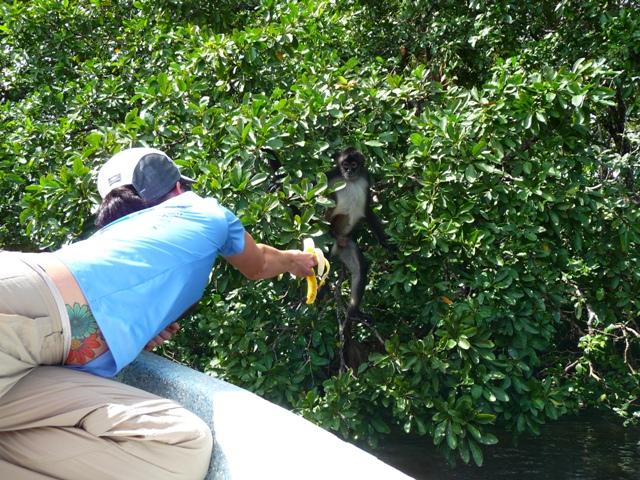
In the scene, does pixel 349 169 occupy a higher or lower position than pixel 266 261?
lower

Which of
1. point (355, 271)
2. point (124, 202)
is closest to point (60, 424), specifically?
point (124, 202)

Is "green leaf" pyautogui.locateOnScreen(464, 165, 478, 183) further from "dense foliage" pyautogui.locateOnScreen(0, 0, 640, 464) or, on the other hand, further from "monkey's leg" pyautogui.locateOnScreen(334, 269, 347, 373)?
"monkey's leg" pyautogui.locateOnScreen(334, 269, 347, 373)

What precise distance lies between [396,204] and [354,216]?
68 centimetres

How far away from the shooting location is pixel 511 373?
3732 millimetres

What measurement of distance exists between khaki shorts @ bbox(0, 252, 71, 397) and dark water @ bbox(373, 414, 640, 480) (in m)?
3.90

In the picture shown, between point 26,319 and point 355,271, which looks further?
point 355,271

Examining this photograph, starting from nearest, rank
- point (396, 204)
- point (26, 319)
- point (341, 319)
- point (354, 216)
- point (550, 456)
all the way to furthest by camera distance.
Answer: point (26, 319)
point (396, 204)
point (341, 319)
point (354, 216)
point (550, 456)

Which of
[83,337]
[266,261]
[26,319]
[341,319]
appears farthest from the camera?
[341,319]

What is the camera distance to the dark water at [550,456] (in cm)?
553

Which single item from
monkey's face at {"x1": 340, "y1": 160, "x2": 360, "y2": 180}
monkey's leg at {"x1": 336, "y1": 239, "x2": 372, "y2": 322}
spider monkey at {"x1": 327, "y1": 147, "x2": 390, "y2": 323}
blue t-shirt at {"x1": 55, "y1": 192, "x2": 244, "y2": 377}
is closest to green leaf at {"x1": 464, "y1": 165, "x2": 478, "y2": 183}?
spider monkey at {"x1": 327, "y1": 147, "x2": 390, "y2": 323}

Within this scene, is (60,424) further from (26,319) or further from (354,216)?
(354,216)

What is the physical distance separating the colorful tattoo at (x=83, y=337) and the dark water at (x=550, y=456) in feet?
12.4

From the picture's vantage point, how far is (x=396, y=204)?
12.3 ft

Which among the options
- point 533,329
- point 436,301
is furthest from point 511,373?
point 436,301
